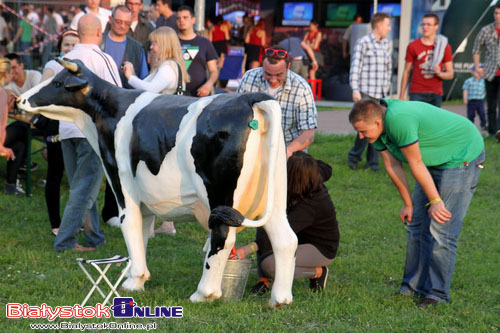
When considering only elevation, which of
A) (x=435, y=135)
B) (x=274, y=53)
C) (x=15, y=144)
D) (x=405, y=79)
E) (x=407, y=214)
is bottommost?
(x=15, y=144)

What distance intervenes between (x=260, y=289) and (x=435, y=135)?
6.24 feet

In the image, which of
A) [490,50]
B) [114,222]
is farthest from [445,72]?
[114,222]

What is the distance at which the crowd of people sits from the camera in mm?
5398

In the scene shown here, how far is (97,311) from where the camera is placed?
511cm

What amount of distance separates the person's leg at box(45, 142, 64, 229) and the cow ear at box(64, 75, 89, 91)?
180 cm

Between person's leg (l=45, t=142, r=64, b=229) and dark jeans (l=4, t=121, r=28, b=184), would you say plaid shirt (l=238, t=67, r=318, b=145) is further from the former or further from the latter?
dark jeans (l=4, t=121, r=28, b=184)

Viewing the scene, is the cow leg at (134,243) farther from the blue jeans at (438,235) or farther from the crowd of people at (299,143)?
the blue jeans at (438,235)

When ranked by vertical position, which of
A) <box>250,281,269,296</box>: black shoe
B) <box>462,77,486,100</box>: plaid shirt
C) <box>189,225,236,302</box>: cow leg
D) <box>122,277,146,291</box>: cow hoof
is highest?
<box>462,77,486,100</box>: plaid shirt

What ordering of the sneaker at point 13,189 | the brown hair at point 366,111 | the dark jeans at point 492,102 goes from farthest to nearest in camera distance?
the dark jeans at point 492,102 → the sneaker at point 13,189 → the brown hair at point 366,111

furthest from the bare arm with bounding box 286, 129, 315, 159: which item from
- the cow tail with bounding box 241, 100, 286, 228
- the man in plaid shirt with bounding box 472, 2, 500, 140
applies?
the man in plaid shirt with bounding box 472, 2, 500, 140

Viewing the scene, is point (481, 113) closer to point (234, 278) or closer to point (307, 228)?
point (307, 228)

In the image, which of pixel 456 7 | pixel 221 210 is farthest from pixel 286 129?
pixel 456 7

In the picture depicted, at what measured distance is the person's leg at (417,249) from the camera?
5805 millimetres

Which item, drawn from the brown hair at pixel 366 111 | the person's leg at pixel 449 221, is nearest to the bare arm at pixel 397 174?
the person's leg at pixel 449 221
